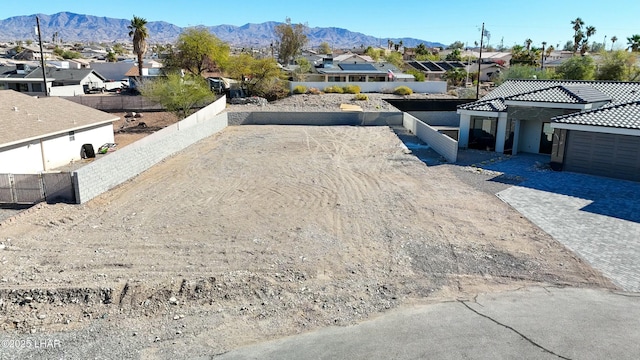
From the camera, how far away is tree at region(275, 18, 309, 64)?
120 m

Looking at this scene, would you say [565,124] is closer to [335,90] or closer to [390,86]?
[335,90]

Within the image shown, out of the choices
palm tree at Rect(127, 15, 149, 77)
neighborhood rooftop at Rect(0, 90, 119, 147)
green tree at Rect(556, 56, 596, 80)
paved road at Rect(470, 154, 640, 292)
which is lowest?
paved road at Rect(470, 154, 640, 292)

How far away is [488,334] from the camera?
388 inches

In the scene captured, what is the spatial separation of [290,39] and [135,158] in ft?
331

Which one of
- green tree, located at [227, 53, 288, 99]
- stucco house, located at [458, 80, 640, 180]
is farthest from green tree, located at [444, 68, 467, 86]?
stucco house, located at [458, 80, 640, 180]

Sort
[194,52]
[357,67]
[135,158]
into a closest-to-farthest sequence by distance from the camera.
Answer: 1. [135,158]
2. [194,52]
3. [357,67]

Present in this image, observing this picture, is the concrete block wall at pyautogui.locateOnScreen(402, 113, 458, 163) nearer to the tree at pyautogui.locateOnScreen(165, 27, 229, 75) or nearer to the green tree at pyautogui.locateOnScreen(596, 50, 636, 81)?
the green tree at pyautogui.locateOnScreen(596, 50, 636, 81)

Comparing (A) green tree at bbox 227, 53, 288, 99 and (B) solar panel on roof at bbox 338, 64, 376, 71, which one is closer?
(A) green tree at bbox 227, 53, 288, 99

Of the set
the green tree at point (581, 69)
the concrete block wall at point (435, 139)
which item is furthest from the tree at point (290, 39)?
the concrete block wall at point (435, 139)

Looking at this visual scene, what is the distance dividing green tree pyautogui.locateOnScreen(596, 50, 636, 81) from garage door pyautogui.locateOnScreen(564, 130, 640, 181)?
125ft

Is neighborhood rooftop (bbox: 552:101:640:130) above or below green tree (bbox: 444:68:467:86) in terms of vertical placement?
below

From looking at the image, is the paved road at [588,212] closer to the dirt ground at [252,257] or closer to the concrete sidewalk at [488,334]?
the dirt ground at [252,257]

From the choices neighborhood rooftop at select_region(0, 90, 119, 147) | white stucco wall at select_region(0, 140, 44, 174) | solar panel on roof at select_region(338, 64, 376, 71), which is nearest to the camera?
white stucco wall at select_region(0, 140, 44, 174)

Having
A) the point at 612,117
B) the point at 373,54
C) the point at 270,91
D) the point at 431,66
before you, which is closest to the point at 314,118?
the point at 270,91
